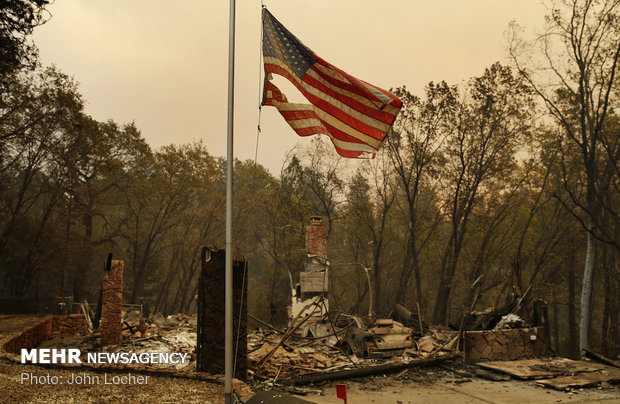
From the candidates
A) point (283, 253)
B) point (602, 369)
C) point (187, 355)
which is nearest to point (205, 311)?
point (187, 355)

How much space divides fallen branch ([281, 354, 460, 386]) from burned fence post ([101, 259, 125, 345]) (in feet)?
17.6

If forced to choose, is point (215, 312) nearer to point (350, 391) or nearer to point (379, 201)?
point (350, 391)

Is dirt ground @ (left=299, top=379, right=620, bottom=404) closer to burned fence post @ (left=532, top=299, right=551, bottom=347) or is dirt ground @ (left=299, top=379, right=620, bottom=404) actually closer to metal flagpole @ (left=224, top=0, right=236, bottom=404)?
metal flagpole @ (left=224, top=0, right=236, bottom=404)

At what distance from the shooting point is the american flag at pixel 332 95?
6.96m

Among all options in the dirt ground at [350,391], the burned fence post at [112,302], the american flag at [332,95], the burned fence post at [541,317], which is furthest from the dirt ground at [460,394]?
the burned fence post at [112,302]

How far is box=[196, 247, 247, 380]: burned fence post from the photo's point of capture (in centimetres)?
877

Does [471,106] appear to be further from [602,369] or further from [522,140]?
[602,369]

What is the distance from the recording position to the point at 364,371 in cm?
Answer: 1106

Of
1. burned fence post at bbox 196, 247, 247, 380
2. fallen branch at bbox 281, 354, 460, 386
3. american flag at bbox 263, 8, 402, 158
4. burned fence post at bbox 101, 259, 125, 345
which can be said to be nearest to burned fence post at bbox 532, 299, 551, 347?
fallen branch at bbox 281, 354, 460, 386

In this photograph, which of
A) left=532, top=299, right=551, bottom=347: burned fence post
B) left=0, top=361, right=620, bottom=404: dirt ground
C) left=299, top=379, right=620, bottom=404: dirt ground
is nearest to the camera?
left=0, top=361, right=620, bottom=404: dirt ground

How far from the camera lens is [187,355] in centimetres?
1152

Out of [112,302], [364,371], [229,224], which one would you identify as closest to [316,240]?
[364,371]

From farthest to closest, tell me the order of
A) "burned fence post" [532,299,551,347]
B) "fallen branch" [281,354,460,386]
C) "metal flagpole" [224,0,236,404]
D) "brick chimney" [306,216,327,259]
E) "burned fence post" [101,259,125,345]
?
"brick chimney" [306,216,327,259] < "burned fence post" [532,299,551,347] < "burned fence post" [101,259,125,345] < "fallen branch" [281,354,460,386] < "metal flagpole" [224,0,236,404]

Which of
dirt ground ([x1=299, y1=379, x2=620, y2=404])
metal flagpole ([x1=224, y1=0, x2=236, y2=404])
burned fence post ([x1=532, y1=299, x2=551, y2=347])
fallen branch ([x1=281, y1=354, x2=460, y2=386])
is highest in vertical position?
metal flagpole ([x1=224, y1=0, x2=236, y2=404])
